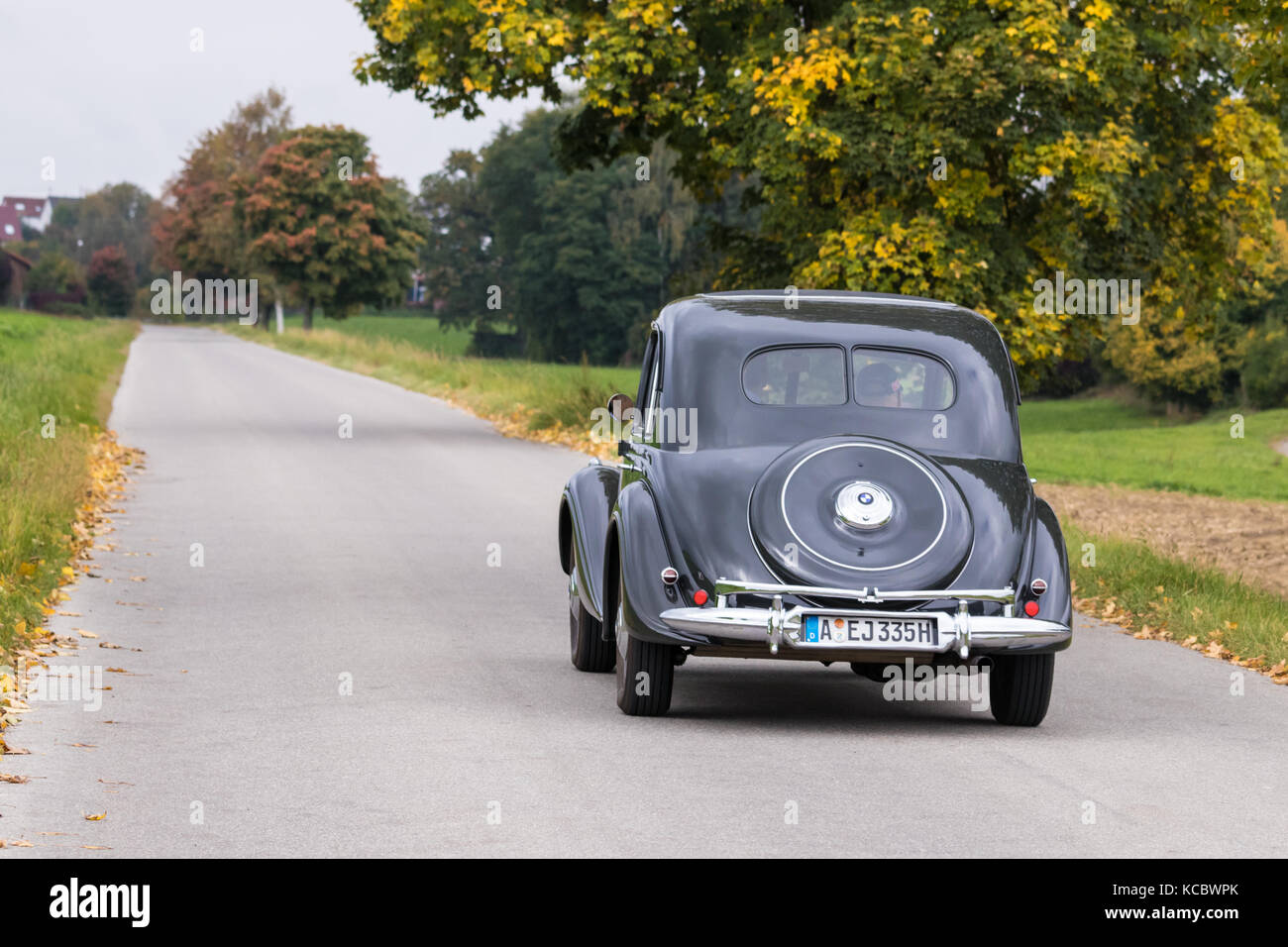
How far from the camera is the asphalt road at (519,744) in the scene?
6.04 m

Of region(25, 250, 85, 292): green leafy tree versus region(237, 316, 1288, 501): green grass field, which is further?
region(25, 250, 85, 292): green leafy tree

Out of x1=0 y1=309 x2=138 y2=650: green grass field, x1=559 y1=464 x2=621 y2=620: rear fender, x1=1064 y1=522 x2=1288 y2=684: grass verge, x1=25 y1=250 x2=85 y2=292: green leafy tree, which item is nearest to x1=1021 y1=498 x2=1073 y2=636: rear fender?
x1=559 y1=464 x2=621 y2=620: rear fender

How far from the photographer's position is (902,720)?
8.48 metres

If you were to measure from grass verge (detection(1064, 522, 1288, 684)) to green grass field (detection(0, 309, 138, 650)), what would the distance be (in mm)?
6692

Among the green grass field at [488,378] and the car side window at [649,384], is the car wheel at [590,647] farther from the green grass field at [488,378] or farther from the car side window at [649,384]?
the green grass field at [488,378]

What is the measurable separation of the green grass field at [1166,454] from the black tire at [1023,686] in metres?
19.5

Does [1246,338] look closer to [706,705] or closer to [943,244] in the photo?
[943,244]

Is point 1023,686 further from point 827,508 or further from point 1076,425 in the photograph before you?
point 1076,425

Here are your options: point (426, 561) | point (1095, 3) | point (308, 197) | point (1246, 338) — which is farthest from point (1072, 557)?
point (308, 197)

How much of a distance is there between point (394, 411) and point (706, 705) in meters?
25.4

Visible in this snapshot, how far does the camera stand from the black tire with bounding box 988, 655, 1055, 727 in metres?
8.14

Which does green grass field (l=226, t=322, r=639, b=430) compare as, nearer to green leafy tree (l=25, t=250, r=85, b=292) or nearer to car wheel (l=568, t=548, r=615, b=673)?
car wheel (l=568, t=548, r=615, b=673)

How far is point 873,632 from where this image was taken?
299 inches

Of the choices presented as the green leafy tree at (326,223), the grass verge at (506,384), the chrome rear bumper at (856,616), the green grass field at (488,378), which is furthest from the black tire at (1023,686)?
the green leafy tree at (326,223)
